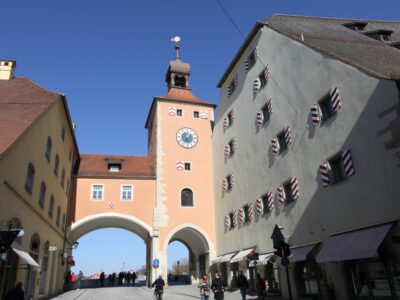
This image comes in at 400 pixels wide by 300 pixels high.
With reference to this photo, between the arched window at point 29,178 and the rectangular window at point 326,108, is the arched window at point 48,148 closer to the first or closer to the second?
the arched window at point 29,178

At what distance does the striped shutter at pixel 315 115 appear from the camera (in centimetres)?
1831

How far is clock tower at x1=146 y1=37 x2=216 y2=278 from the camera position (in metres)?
32.1

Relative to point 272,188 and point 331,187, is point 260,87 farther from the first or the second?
point 331,187

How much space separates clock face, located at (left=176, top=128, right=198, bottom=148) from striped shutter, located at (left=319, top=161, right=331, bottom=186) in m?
19.0

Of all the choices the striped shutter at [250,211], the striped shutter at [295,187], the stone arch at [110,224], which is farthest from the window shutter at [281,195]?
the stone arch at [110,224]

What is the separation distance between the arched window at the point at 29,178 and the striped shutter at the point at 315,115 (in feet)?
45.8

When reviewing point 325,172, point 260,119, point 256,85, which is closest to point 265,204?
point 260,119

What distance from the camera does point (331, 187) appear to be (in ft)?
55.5

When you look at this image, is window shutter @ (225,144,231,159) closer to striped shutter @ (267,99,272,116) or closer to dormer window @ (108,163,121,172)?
striped shutter @ (267,99,272,116)

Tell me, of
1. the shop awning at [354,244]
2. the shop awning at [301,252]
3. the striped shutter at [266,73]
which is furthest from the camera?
the striped shutter at [266,73]

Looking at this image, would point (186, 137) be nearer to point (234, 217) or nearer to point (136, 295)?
Answer: point (234, 217)

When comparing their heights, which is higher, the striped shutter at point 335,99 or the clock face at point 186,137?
the clock face at point 186,137

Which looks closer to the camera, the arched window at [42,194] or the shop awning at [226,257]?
the arched window at [42,194]

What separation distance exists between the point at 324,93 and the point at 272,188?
6847mm
